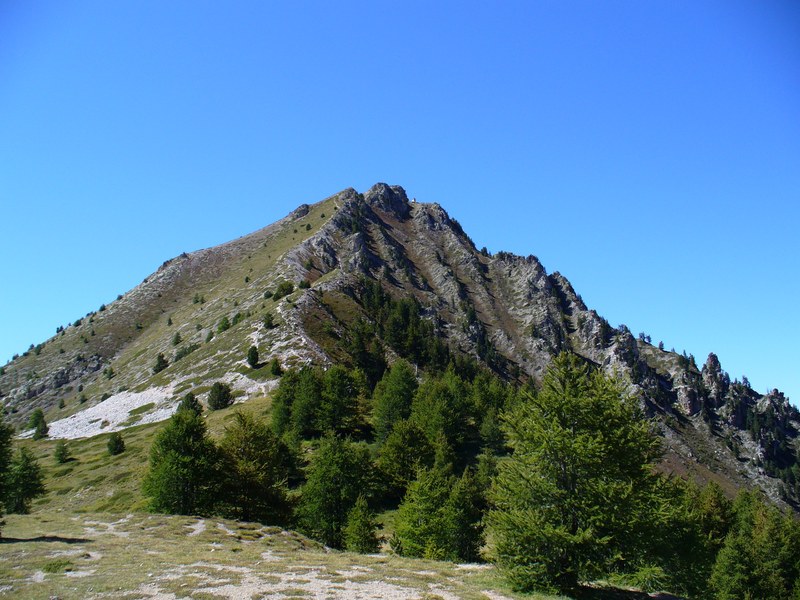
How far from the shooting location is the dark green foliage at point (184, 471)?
1671 inches

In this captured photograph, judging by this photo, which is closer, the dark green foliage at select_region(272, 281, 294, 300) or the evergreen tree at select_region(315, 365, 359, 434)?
the evergreen tree at select_region(315, 365, 359, 434)

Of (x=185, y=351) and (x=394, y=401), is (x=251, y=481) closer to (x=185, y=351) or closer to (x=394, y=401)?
(x=394, y=401)

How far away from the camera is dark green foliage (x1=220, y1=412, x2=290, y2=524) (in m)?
45.2

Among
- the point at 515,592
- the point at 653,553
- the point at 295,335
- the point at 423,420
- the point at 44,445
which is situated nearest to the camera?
the point at 515,592

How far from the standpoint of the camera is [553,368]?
23.9 m

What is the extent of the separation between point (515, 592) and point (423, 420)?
56.5m

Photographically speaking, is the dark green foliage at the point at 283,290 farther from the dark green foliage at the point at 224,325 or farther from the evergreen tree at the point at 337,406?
the evergreen tree at the point at 337,406

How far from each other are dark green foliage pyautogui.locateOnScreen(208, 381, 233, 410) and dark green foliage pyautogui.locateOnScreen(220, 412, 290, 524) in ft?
159

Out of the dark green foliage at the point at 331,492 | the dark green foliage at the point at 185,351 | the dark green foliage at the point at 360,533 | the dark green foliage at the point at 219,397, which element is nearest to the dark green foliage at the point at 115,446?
the dark green foliage at the point at 219,397

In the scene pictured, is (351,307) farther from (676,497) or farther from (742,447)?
(742,447)

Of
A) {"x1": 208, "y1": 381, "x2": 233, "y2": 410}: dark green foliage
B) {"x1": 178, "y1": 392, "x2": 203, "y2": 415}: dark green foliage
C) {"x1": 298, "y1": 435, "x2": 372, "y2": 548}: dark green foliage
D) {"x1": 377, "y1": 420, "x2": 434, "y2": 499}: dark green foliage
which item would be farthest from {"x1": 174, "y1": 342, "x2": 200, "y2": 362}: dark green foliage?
{"x1": 298, "y1": 435, "x2": 372, "y2": 548}: dark green foliage

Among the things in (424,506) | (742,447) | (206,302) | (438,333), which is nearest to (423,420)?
(424,506)

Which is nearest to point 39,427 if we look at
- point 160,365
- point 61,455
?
point 160,365

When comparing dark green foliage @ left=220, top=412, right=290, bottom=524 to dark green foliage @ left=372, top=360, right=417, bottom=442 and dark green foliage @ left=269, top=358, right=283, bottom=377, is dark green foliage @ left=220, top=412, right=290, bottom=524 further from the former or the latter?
dark green foliage @ left=269, top=358, right=283, bottom=377
